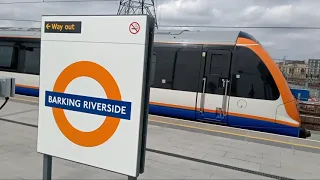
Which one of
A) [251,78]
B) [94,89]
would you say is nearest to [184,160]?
[94,89]

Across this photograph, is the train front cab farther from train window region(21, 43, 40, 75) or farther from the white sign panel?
train window region(21, 43, 40, 75)

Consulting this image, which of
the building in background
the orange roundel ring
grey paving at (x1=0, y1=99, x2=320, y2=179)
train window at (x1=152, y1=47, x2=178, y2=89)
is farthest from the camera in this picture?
the building in background

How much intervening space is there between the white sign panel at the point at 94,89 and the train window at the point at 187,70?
16.1ft

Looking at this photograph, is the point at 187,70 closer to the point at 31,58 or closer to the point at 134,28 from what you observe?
the point at 134,28

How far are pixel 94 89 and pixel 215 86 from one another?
4923 millimetres

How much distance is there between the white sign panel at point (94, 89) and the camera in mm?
2137

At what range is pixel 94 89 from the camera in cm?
229

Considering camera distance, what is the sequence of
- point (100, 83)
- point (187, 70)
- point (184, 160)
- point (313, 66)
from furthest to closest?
1. point (313, 66)
2. point (187, 70)
3. point (184, 160)
4. point (100, 83)

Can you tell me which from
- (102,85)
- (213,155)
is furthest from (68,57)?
(213,155)

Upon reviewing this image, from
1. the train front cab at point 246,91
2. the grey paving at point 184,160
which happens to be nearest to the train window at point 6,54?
the grey paving at point 184,160

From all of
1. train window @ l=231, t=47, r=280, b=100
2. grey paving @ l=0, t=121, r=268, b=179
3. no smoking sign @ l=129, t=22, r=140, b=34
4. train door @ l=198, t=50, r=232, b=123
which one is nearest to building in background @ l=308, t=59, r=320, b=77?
train window @ l=231, t=47, r=280, b=100

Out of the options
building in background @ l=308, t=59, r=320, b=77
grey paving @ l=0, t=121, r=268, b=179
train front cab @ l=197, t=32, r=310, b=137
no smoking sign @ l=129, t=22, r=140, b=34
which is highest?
building in background @ l=308, t=59, r=320, b=77

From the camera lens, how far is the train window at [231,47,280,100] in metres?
6.36

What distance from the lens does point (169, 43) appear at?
748 cm
